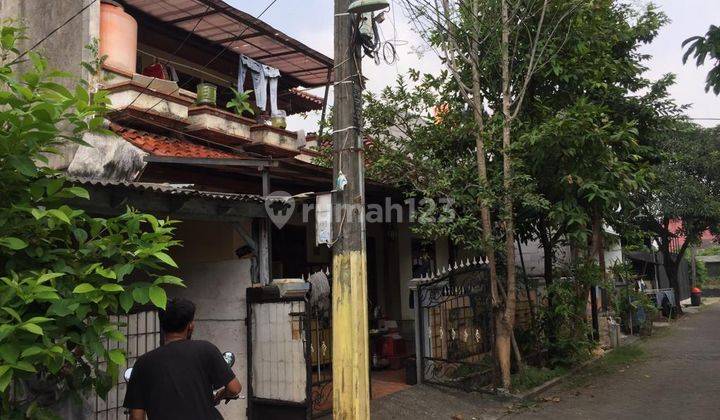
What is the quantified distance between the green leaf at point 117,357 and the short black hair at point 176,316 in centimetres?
28

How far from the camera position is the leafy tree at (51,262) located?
3.19 meters

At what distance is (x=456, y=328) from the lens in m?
9.70

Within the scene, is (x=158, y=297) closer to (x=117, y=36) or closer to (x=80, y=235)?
(x=80, y=235)

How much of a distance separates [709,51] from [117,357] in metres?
6.52

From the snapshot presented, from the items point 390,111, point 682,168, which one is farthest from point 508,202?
point 682,168

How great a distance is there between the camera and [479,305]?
984cm

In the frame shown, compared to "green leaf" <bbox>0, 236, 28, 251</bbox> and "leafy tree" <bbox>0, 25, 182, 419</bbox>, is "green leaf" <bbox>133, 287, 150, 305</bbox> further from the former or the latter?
"green leaf" <bbox>0, 236, 28, 251</bbox>

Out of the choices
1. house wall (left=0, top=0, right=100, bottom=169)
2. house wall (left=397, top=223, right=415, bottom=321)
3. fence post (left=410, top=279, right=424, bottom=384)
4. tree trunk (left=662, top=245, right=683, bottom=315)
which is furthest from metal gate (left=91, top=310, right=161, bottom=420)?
tree trunk (left=662, top=245, right=683, bottom=315)

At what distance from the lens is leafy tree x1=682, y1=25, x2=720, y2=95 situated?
6.31 meters

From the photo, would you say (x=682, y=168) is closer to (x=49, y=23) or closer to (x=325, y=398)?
(x=325, y=398)

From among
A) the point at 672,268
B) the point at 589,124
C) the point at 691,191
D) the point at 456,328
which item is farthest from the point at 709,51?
the point at 672,268

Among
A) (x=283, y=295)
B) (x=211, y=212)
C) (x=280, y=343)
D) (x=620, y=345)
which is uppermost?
(x=211, y=212)

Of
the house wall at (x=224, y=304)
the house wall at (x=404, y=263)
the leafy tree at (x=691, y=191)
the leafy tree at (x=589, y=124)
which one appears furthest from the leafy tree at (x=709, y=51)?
the leafy tree at (x=691, y=191)

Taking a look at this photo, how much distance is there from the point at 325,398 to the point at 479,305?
346 centimetres
